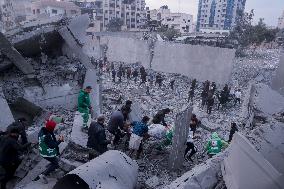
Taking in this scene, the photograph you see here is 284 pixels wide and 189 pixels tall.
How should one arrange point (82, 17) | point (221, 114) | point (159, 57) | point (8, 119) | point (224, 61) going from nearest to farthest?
point (8, 119) < point (82, 17) < point (221, 114) < point (224, 61) < point (159, 57)

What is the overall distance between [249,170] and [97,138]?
3.06 meters

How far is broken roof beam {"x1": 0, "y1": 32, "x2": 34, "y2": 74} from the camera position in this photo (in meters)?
8.81

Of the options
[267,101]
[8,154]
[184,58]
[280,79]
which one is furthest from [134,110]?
[184,58]

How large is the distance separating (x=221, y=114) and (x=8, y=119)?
913 centimetres

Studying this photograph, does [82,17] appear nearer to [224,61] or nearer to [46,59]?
[46,59]

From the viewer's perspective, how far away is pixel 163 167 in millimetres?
6840

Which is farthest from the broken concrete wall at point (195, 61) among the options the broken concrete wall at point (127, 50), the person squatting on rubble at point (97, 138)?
the person squatting on rubble at point (97, 138)

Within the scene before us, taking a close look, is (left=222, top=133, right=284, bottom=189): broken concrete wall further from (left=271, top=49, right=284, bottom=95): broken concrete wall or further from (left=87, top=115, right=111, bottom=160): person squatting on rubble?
(left=271, top=49, right=284, bottom=95): broken concrete wall

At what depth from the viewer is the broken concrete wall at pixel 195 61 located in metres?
17.5

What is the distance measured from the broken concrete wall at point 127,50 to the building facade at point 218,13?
50741mm

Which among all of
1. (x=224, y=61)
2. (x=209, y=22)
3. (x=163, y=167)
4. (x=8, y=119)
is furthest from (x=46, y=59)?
(x=209, y=22)

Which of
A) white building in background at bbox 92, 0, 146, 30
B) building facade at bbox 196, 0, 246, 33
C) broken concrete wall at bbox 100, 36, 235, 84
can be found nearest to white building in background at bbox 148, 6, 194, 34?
building facade at bbox 196, 0, 246, 33

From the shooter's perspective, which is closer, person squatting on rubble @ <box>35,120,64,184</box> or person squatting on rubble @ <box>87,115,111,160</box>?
person squatting on rubble @ <box>35,120,64,184</box>

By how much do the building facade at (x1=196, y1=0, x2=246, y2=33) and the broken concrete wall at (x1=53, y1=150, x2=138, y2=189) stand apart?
69.9m
